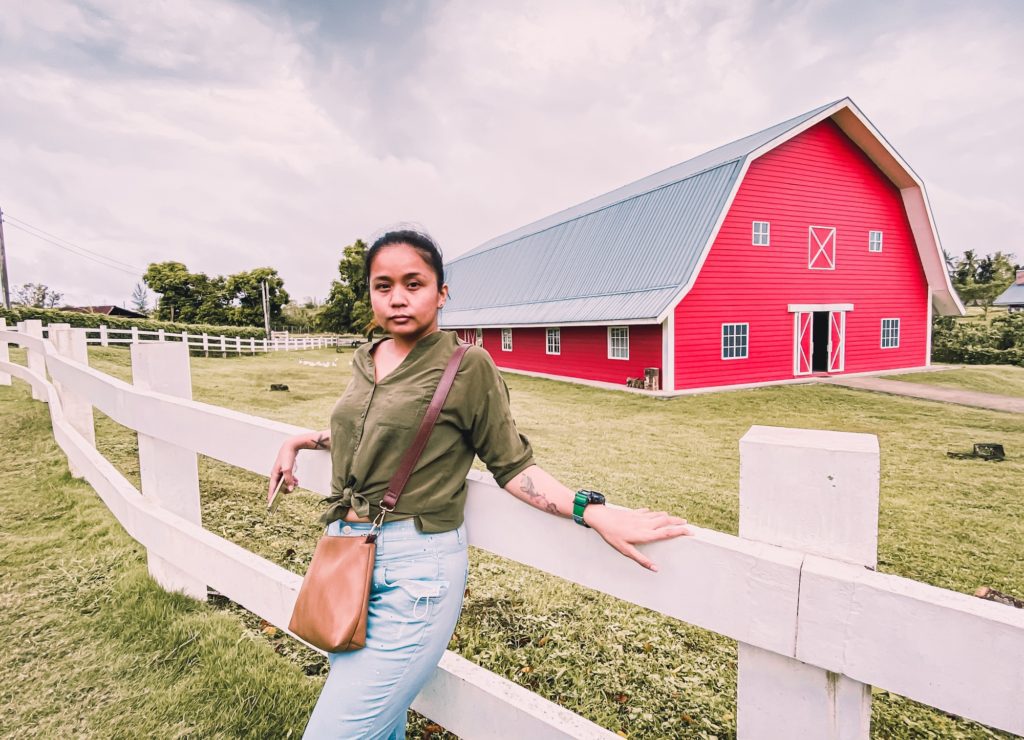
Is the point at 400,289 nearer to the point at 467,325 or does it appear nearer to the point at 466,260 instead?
the point at 467,325

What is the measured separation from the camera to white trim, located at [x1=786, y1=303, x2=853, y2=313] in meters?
15.7

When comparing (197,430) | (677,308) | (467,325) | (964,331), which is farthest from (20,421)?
(964,331)

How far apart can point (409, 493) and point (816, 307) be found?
688 inches

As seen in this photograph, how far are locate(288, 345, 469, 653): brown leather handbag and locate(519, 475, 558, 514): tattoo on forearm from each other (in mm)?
285

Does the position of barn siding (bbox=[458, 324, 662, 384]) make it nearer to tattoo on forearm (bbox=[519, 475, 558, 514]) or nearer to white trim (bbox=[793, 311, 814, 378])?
white trim (bbox=[793, 311, 814, 378])

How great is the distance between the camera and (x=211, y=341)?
1191 inches

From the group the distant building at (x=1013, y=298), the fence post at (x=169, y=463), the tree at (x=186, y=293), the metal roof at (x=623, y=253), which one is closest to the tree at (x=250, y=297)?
the tree at (x=186, y=293)

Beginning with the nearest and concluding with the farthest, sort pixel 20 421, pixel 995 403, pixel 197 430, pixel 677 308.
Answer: pixel 197 430 < pixel 20 421 < pixel 995 403 < pixel 677 308

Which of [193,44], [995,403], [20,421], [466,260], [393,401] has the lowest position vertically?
[995,403]

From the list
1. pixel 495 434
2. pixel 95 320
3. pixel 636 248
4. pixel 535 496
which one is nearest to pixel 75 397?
pixel 495 434

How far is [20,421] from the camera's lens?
6762 mm

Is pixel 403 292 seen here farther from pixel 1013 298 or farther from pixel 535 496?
pixel 1013 298

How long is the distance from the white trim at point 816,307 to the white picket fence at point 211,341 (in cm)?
1972

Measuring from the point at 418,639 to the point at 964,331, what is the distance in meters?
28.0
